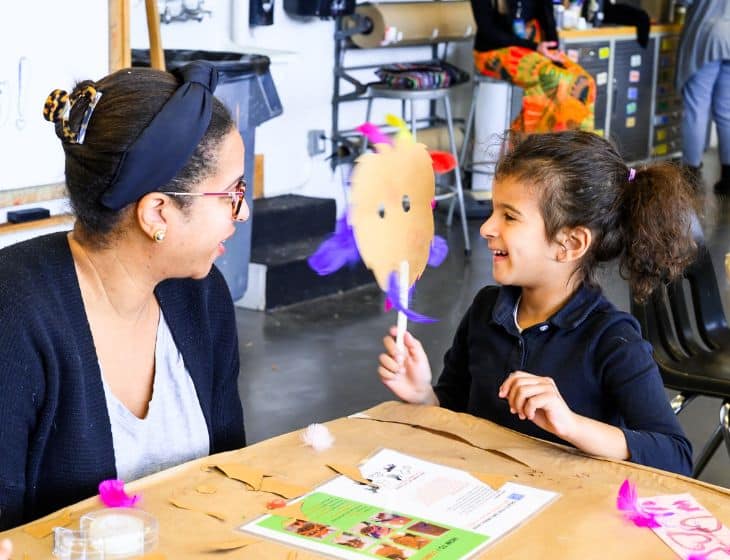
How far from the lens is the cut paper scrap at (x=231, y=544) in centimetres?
129

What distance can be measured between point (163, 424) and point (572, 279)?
0.73m

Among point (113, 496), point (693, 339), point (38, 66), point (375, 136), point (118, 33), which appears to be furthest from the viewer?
point (118, 33)

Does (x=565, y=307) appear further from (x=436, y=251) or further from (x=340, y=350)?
(x=340, y=350)

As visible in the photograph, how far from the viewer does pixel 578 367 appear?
186 cm

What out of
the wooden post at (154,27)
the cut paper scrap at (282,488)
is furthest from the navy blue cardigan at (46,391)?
the wooden post at (154,27)

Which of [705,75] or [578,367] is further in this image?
[705,75]

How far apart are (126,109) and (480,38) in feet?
16.2

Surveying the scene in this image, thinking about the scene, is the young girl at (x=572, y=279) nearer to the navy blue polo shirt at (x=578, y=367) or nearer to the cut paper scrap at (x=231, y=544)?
the navy blue polo shirt at (x=578, y=367)

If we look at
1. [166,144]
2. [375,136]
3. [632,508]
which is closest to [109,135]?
[166,144]

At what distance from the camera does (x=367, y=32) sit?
20.4 feet

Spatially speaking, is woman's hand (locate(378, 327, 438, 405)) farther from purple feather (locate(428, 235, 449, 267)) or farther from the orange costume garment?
the orange costume garment

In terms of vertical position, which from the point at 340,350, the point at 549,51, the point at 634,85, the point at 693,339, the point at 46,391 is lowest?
the point at 340,350

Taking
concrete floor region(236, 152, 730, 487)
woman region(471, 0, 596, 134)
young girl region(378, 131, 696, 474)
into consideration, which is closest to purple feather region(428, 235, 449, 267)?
young girl region(378, 131, 696, 474)

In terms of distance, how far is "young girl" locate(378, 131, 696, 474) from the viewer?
1.82 meters
